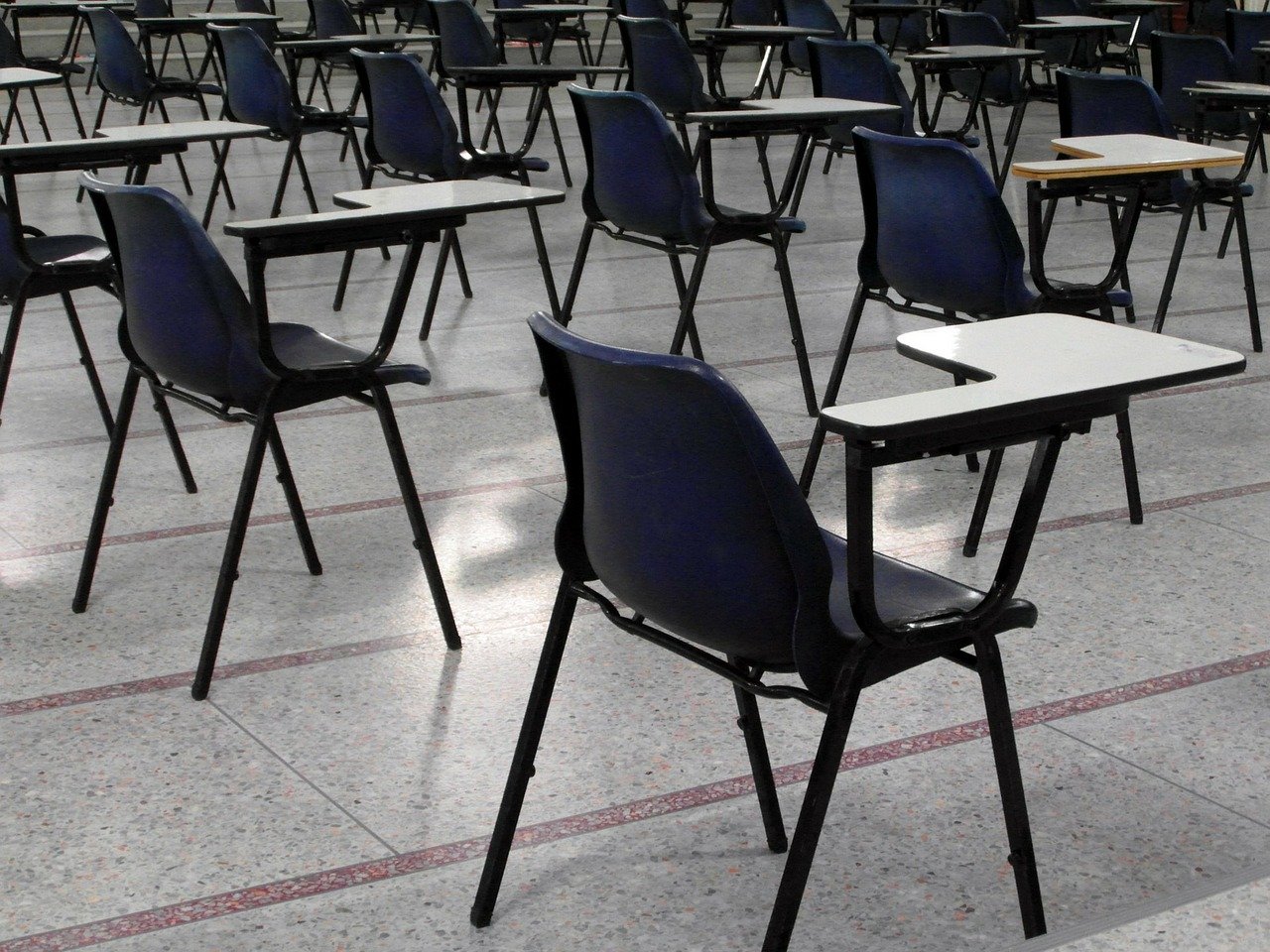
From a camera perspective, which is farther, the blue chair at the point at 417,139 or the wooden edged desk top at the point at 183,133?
the blue chair at the point at 417,139

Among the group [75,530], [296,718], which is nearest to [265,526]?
[75,530]

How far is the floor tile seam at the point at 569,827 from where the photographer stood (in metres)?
1.88

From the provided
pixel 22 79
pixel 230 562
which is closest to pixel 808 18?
pixel 22 79

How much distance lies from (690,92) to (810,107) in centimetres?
250

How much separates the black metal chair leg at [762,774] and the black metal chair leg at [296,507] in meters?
1.16

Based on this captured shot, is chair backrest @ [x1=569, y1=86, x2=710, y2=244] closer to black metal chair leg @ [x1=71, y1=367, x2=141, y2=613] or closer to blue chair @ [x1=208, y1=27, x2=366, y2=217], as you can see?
black metal chair leg @ [x1=71, y1=367, x2=141, y2=613]

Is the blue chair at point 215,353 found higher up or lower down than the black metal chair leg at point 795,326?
higher up

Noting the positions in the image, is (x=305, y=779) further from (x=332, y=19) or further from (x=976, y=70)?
(x=332, y=19)

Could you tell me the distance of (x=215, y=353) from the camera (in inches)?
99.3

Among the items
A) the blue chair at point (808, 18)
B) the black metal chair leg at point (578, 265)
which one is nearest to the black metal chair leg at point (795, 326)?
the black metal chair leg at point (578, 265)

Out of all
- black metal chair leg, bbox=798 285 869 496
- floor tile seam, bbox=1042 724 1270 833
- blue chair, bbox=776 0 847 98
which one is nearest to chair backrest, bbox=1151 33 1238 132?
blue chair, bbox=776 0 847 98

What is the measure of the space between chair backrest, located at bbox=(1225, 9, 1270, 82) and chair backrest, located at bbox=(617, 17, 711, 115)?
2.54m

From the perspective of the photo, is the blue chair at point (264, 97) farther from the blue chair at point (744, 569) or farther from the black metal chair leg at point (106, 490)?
the blue chair at point (744, 569)

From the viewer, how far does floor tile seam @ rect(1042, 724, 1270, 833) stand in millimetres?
2107
